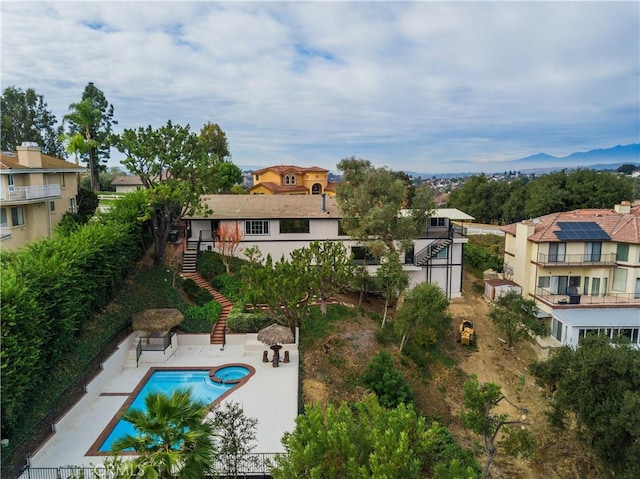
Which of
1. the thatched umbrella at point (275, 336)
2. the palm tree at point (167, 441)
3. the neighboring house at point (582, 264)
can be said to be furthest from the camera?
the neighboring house at point (582, 264)

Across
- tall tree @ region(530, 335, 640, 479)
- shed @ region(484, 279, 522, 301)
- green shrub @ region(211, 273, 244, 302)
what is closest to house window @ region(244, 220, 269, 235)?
green shrub @ region(211, 273, 244, 302)

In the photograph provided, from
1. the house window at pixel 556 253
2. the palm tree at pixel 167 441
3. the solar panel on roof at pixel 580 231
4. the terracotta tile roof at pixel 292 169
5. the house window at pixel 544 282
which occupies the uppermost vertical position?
the terracotta tile roof at pixel 292 169

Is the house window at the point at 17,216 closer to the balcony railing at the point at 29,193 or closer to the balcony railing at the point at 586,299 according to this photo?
the balcony railing at the point at 29,193

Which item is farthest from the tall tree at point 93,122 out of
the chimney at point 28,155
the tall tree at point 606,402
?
the tall tree at point 606,402

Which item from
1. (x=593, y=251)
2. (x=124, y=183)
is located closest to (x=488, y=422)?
(x=593, y=251)

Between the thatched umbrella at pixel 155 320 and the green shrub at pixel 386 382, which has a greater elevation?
the thatched umbrella at pixel 155 320

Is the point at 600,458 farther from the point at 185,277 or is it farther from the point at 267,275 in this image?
the point at 185,277
